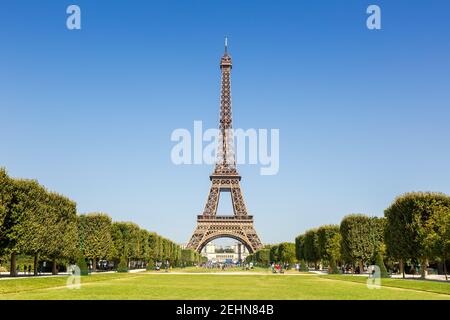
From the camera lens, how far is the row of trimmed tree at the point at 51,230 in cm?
4922

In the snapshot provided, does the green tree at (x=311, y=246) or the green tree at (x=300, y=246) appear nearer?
the green tree at (x=311, y=246)

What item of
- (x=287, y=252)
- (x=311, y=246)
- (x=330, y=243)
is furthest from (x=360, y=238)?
(x=287, y=252)

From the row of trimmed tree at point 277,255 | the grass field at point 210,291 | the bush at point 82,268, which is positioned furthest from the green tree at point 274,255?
the grass field at point 210,291

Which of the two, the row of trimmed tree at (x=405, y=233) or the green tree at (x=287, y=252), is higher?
the row of trimmed tree at (x=405, y=233)

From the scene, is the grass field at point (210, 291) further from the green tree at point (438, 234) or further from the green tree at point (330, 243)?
the green tree at point (330, 243)

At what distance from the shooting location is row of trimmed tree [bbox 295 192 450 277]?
53781 millimetres

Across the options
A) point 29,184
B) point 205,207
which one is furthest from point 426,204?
point 205,207

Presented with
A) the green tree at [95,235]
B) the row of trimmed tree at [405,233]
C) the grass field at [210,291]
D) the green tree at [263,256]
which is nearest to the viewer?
the grass field at [210,291]

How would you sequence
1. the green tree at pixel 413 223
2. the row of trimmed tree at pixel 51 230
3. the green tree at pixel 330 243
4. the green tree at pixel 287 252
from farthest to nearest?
1. the green tree at pixel 287 252
2. the green tree at pixel 330 243
3. the green tree at pixel 413 223
4. the row of trimmed tree at pixel 51 230

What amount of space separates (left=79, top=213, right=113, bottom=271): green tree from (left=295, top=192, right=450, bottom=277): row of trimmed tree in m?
29.7

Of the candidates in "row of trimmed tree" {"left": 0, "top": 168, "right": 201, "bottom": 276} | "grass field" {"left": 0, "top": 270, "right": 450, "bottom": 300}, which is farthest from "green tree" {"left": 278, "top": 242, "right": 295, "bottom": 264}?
"grass field" {"left": 0, "top": 270, "right": 450, "bottom": 300}

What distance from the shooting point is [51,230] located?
185 feet
